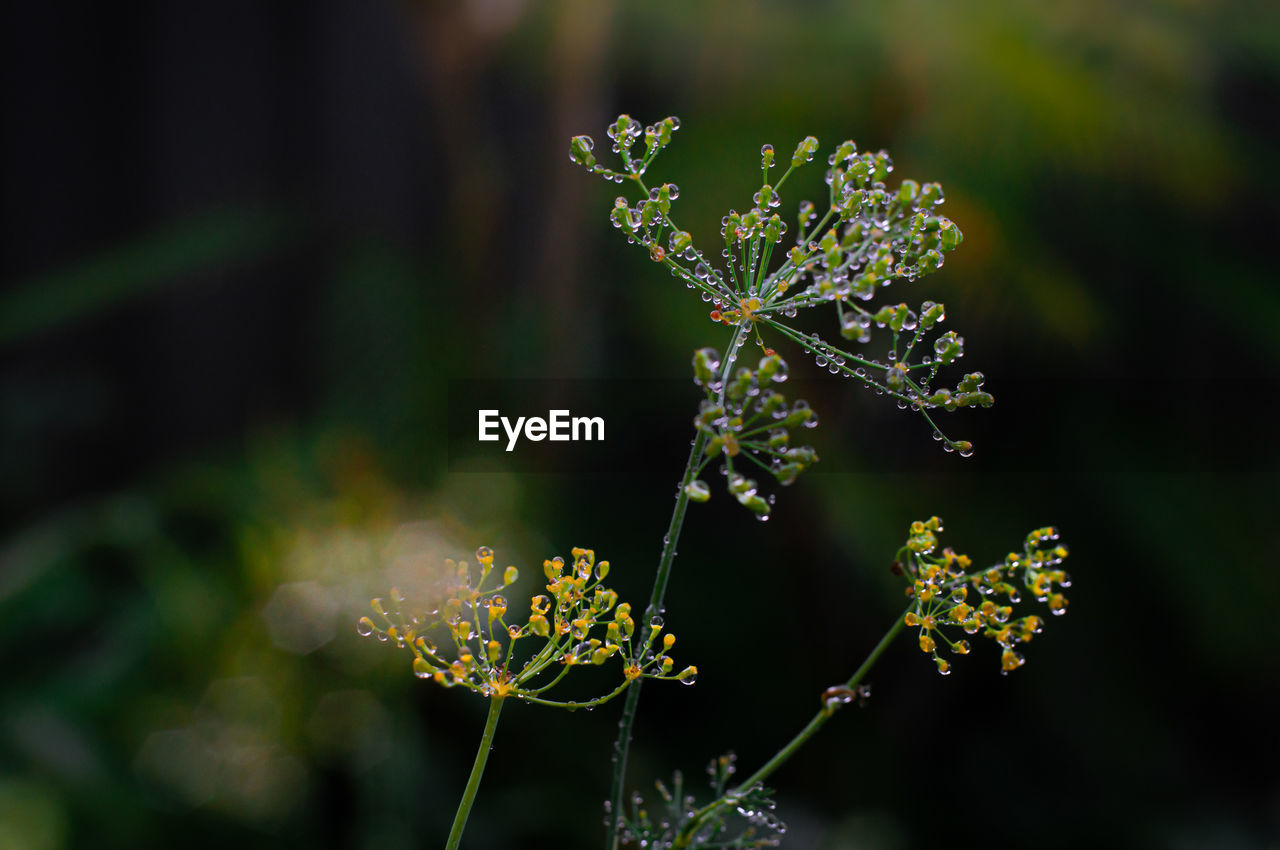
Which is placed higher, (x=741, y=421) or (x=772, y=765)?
(x=741, y=421)

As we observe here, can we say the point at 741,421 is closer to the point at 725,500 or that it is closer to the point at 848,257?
the point at 848,257

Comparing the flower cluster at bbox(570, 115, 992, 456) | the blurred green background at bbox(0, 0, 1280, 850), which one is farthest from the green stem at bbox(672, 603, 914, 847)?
the blurred green background at bbox(0, 0, 1280, 850)

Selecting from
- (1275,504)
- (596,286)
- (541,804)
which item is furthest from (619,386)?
(1275,504)

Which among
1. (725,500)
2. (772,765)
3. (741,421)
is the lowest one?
(772,765)

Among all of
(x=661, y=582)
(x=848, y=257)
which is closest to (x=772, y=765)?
(x=661, y=582)

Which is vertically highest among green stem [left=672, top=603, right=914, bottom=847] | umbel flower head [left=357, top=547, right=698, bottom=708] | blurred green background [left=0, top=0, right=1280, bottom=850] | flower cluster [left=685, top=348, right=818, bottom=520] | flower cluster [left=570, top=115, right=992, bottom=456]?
blurred green background [left=0, top=0, right=1280, bottom=850]

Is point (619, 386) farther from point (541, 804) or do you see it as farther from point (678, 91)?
point (541, 804)

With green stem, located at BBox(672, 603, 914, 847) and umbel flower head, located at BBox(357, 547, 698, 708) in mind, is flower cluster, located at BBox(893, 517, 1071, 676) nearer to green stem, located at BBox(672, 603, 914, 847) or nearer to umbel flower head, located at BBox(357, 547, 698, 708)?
green stem, located at BBox(672, 603, 914, 847)

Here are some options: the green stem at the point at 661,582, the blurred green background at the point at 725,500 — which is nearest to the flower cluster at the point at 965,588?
the green stem at the point at 661,582
